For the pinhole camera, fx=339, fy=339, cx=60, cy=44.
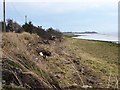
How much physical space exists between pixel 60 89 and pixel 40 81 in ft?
4.79

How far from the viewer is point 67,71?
10898 millimetres

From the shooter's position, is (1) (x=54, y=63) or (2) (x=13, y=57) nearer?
(2) (x=13, y=57)

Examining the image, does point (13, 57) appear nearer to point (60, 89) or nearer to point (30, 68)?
point (30, 68)

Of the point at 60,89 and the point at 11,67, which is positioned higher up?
the point at 11,67

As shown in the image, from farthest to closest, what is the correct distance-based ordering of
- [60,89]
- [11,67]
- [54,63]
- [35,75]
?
[54,63] < [60,89] < [11,67] < [35,75]

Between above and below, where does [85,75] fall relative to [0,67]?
below

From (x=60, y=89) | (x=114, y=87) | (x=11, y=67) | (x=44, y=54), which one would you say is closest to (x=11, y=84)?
(x=11, y=67)

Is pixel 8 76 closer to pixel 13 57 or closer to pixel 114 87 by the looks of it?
pixel 13 57

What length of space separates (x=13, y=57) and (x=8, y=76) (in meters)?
0.45

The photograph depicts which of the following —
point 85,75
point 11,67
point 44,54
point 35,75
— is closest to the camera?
point 35,75

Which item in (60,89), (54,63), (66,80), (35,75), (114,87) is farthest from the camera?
(54,63)

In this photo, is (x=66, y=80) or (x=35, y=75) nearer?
(x=35, y=75)

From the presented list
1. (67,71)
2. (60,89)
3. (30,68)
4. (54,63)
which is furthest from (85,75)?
(30,68)

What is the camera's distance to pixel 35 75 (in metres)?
6.38
